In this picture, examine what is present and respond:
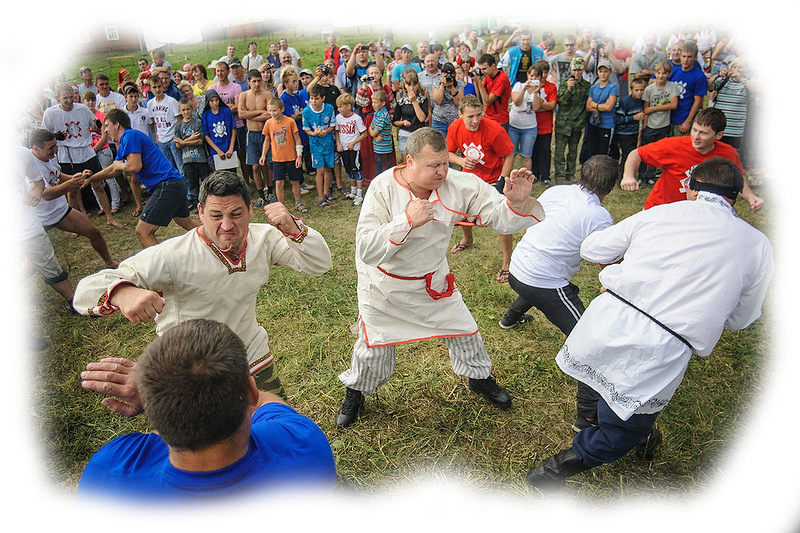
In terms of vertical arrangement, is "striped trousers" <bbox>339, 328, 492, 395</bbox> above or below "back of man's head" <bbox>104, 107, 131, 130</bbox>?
below

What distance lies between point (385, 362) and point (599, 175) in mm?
2017

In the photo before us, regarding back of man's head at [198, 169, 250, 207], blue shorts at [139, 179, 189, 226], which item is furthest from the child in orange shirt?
→ back of man's head at [198, 169, 250, 207]

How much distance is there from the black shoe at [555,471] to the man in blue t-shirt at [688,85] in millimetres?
6969

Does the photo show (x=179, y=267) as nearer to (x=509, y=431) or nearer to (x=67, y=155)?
(x=509, y=431)

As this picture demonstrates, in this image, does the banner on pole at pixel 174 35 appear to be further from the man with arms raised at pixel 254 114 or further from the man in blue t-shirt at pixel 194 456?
the man in blue t-shirt at pixel 194 456

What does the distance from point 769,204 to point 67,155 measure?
1024cm

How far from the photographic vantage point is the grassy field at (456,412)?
121 inches

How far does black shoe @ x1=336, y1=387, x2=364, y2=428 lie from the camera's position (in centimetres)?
357

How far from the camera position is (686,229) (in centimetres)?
247

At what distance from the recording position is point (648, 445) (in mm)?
3219

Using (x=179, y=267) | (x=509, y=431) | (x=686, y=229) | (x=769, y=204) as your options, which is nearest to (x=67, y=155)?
(x=179, y=267)

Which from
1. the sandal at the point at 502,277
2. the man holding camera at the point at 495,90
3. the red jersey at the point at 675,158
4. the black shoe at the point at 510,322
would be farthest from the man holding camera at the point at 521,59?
the black shoe at the point at 510,322

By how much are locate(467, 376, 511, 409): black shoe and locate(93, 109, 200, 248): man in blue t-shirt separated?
4.11 m

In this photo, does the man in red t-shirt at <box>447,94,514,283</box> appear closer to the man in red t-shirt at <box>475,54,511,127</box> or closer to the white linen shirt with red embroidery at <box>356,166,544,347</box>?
the white linen shirt with red embroidery at <box>356,166,544,347</box>
